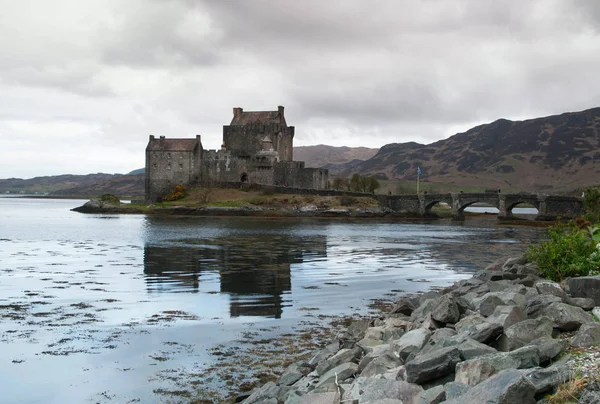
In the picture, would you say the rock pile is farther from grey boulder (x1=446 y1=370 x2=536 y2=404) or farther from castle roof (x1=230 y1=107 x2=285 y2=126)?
castle roof (x1=230 y1=107 x2=285 y2=126)

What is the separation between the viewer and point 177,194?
99.2 m

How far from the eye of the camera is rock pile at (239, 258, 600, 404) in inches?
263

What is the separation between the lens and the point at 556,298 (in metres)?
10.1

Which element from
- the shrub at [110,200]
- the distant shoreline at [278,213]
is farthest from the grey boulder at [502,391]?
the shrub at [110,200]

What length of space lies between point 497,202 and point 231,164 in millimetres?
45254

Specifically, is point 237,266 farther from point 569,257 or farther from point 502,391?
point 502,391

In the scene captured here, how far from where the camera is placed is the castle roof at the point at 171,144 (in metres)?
103

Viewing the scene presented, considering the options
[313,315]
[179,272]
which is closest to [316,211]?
[179,272]

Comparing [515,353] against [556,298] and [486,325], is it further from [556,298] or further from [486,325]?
[556,298]

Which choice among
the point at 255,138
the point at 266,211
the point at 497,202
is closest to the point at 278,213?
the point at 266,211

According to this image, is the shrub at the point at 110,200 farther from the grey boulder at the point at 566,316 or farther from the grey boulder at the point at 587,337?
the grey boulder at the point at 587,337

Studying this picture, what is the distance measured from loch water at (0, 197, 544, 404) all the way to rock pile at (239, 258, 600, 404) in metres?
3.28

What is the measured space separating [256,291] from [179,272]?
7016 millimetres

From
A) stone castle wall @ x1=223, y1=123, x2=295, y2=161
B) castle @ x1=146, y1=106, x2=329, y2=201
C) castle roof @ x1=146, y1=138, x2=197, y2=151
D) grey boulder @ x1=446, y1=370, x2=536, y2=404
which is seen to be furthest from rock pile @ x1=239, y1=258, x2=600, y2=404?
castle roof @ x1=146, y1=138, x2=197, y2=151
